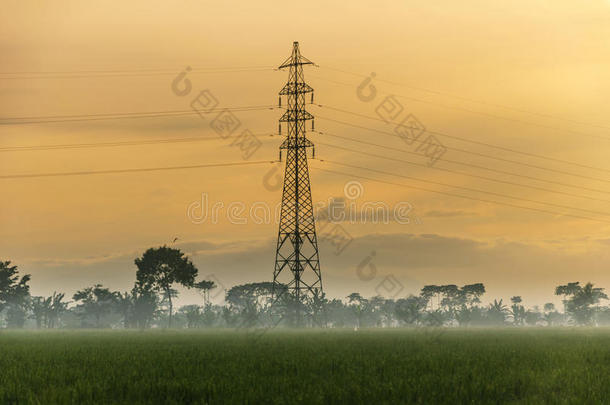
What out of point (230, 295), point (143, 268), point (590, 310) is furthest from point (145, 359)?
point (590, 310)

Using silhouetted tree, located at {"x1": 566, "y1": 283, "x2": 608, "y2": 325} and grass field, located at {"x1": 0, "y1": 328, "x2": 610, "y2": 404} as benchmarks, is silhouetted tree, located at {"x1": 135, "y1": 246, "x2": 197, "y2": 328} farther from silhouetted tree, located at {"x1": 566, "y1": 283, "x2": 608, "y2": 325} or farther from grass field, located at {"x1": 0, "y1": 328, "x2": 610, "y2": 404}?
silhouetted tree, located at {"x1": 566, "y1": 283, "x2": 608, "y2": 325}

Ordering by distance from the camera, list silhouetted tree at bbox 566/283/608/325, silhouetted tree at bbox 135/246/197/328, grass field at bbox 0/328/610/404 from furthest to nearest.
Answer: silhouetted tree at bbox 566/283/608/325 → silhouetted tree at bbox 135/246/197/328 → grass field at bbox 0/328/610/404

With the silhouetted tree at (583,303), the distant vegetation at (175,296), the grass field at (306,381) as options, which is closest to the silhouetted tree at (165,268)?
the distant vegetation at (175,296)

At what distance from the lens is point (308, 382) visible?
2028 cm

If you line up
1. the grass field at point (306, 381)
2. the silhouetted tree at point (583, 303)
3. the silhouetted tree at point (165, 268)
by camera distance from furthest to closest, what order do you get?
the silhouetted tree at point (583, 303), the silhouetted tree at point (165, 268), the grass field at point (306, 381)

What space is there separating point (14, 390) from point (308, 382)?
937 centimetres

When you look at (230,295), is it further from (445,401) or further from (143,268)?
(445,401)

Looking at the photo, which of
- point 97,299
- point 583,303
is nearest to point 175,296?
point 97,299

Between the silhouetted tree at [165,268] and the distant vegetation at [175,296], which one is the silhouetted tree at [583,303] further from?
the silhouetted tree at [165,268]

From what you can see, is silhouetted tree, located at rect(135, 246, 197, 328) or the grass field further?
silhouetted tree, located at rect(135, 246, 197, 328)

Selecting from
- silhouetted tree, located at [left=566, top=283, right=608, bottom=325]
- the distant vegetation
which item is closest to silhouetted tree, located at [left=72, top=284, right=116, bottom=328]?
the distant vegetation

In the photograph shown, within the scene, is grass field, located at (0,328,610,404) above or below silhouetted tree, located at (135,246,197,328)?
below

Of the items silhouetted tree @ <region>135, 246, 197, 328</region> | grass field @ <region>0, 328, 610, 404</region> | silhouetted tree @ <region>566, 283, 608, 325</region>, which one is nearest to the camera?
grass field @ <region>0, 328, 610, 404</region>

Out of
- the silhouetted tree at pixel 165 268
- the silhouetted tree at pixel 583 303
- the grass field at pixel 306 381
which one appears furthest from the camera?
the silhouetted tree at pixel 583 303
